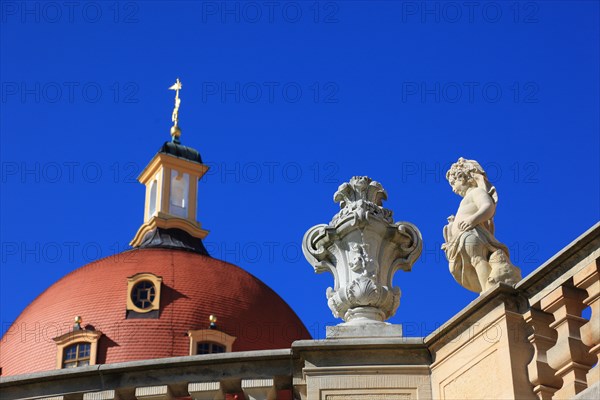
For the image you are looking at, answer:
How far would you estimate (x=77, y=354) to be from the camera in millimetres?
41062

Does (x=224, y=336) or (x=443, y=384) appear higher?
(x=224, y=336)

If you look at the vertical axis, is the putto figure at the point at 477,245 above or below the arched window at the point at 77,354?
below

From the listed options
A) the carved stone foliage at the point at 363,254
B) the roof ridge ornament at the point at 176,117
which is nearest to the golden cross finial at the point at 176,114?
the roof ridge ornament at the point at 176,117

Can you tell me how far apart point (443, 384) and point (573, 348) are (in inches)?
59.7

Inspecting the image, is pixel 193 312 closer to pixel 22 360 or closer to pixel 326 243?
pixel 22 360

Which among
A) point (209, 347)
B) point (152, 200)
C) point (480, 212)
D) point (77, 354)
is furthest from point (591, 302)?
point (152, 200)

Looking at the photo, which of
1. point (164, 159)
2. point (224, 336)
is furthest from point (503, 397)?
point (164, 159)

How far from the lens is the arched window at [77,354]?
40.9 metres

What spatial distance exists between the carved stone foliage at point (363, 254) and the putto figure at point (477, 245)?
0.36 metres

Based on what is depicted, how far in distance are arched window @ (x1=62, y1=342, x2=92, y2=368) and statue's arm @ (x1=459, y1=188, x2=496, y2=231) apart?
102ft

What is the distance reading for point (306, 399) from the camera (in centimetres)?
1032

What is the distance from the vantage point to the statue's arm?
11.0 m

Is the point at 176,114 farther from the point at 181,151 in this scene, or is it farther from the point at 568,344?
the point at 568,344

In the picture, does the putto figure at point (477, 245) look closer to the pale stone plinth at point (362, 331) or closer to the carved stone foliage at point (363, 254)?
the carved stone foliage at point (363, 254)
